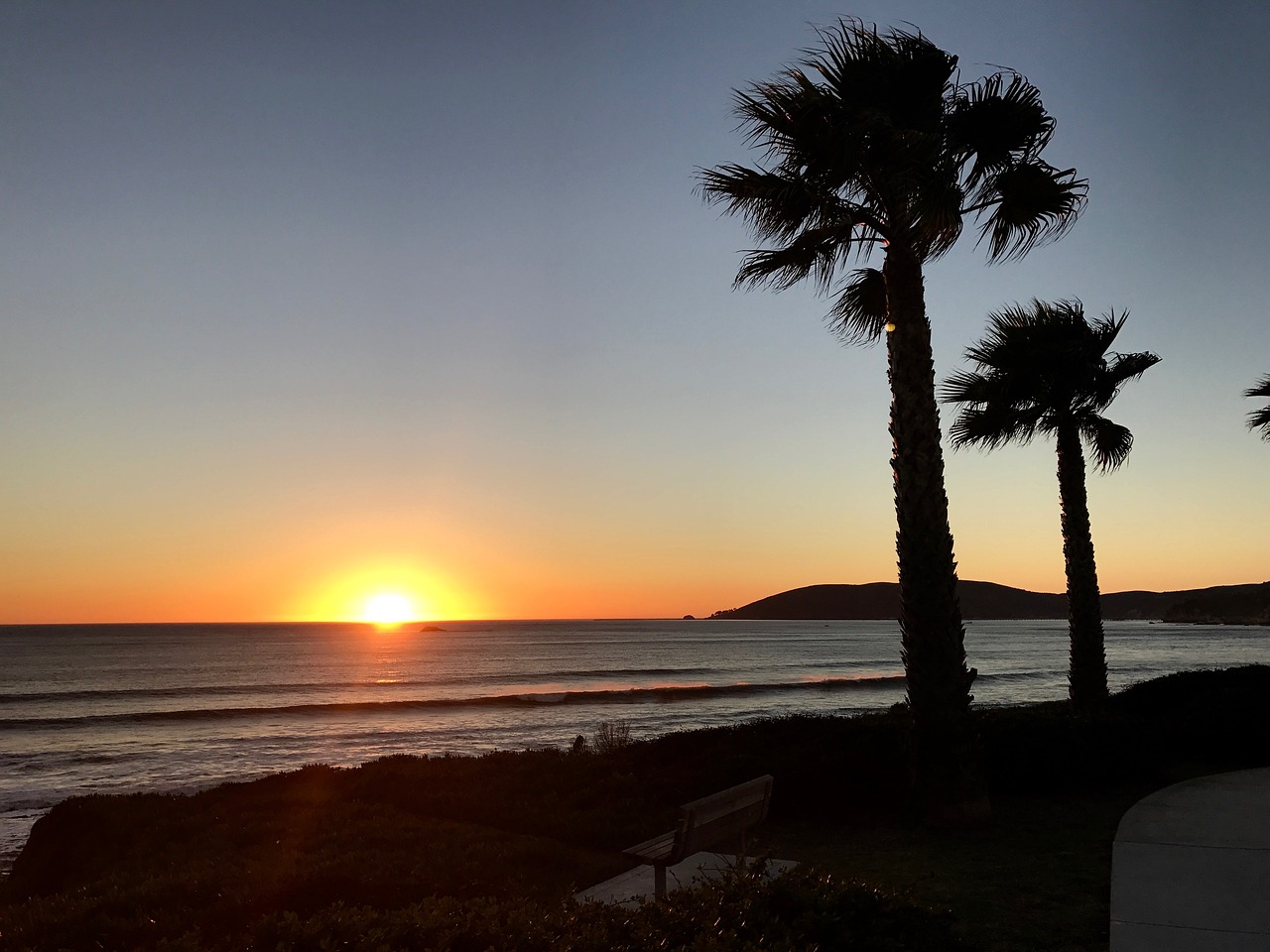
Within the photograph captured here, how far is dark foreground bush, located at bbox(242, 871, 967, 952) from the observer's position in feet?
15.5

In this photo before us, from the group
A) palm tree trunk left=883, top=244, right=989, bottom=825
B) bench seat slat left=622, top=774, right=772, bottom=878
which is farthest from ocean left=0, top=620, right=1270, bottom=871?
palm tree trunk left=883, top=244, right=989, bottom=825

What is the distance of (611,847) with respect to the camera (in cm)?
1002

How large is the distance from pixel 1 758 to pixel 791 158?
34.7m

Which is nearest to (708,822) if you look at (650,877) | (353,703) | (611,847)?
(650,877)

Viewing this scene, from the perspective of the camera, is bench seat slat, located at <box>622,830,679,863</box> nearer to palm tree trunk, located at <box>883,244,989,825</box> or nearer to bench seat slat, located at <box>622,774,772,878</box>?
bench seat slat, located at <box>622,774,772,878</box>

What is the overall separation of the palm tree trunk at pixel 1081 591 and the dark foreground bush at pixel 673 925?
44.7 ft

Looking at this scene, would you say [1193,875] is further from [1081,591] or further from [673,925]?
[1081,591]

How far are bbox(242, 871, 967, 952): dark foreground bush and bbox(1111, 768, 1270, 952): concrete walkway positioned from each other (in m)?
1.48

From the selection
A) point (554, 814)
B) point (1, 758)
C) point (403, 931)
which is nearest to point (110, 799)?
point (554, 814)

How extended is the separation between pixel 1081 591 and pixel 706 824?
13.2 meters

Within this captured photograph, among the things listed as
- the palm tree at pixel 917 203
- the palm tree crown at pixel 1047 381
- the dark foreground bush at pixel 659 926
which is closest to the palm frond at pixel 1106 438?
the palm tree crown at pixel 1047 381

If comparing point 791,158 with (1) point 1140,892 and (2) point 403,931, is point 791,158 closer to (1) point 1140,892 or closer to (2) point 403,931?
(1) point 1140,892

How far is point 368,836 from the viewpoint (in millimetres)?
10180

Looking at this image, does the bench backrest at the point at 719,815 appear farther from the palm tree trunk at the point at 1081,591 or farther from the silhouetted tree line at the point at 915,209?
the palm tree trunk at the point at 1081,591
